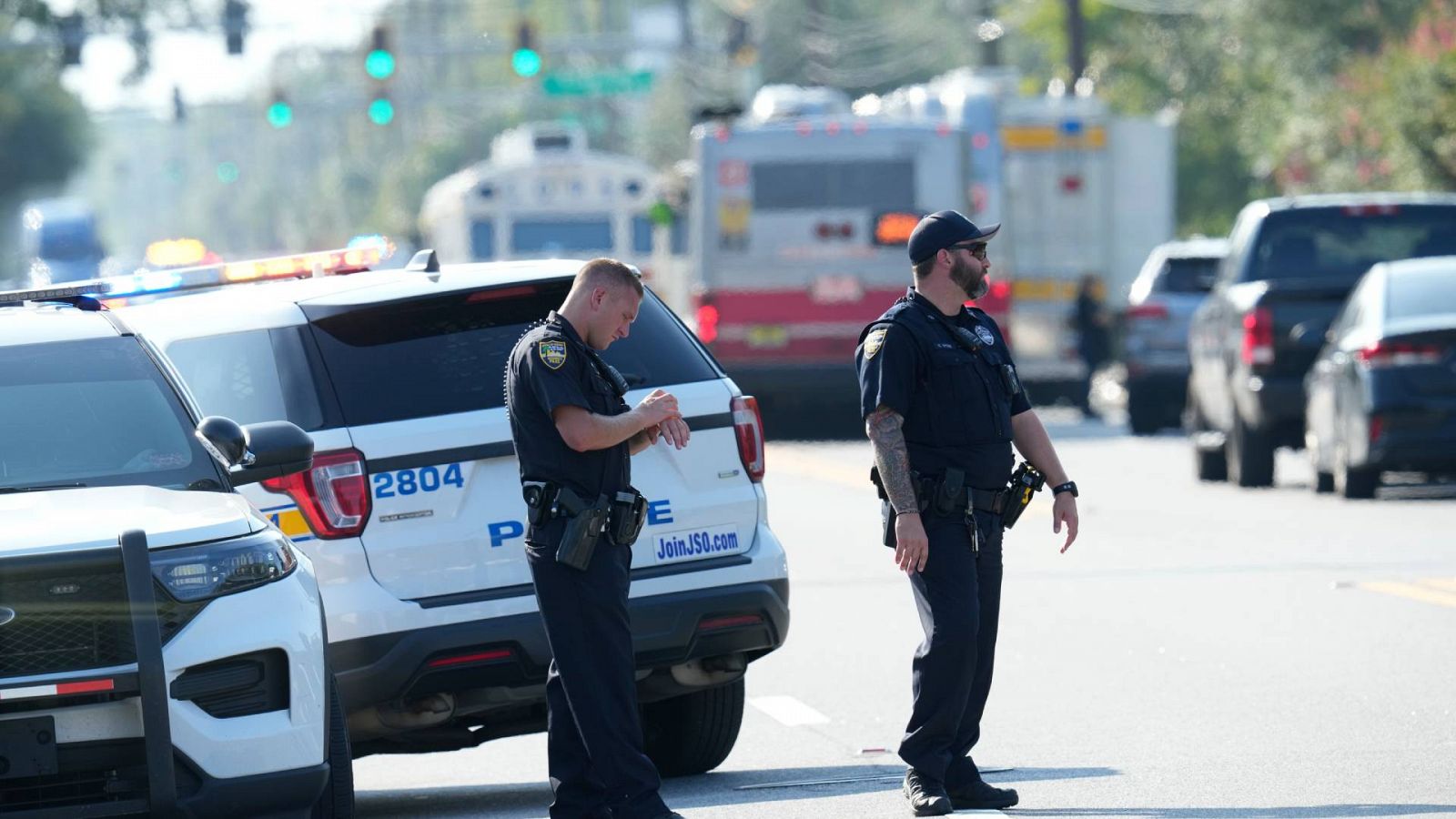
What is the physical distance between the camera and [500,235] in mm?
33062

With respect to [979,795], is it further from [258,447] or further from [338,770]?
[258,447]

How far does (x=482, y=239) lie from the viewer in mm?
33094

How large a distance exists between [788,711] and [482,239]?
2285 cm

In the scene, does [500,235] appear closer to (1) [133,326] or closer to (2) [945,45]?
(1) [133,326]

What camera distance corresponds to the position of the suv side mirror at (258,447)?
24.4ft

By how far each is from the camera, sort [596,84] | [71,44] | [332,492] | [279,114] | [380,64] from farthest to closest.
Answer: [596,84], [279,114], [71,44], [380,64], [332,492]

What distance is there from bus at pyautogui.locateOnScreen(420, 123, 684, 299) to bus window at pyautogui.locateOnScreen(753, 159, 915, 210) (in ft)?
20.3

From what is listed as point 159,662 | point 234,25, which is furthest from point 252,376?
point 234,25

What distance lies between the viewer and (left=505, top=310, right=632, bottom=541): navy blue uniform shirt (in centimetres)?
720

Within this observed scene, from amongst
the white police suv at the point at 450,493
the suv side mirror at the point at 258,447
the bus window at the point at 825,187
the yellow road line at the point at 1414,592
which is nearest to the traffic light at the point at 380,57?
the bus window at the point at 825,187

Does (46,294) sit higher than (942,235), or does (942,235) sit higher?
(942,235)

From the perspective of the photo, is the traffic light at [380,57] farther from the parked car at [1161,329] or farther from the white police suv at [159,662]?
the white police suv at [159,662]

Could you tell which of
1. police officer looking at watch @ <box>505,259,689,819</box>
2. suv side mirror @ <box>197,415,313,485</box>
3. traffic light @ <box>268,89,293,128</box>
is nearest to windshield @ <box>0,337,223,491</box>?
suv side mirror @ <box>197,415,313,485</box>

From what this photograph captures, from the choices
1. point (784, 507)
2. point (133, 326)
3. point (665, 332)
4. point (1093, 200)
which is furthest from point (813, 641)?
point (1093, 200)
